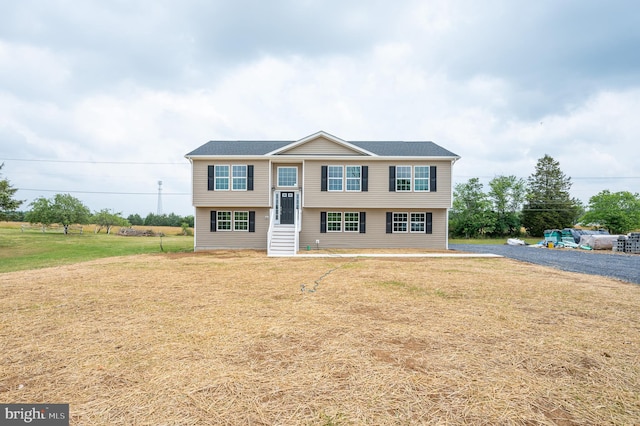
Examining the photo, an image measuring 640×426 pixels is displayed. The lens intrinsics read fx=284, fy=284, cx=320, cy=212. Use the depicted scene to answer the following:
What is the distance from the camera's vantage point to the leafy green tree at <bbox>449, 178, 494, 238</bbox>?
34938 mm

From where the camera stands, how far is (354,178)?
17.6 m

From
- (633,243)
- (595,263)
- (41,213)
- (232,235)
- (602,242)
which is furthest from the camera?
(41,213)

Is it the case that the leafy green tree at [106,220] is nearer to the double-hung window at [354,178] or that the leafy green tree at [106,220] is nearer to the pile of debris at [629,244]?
the double-hung window at [354,178]

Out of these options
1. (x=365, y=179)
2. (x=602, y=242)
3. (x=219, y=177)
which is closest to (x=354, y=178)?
(x=365, y=179)

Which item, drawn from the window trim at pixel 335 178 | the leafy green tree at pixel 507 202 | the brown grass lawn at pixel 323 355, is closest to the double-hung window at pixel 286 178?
the window trim at pixel 335 178

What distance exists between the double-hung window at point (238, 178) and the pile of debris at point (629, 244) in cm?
2521

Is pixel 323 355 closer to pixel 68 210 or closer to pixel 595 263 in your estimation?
pixel 595 263

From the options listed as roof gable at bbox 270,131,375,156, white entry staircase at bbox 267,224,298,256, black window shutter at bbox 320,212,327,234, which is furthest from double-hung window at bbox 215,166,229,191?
black window shutter at bbox 320,212,327,234

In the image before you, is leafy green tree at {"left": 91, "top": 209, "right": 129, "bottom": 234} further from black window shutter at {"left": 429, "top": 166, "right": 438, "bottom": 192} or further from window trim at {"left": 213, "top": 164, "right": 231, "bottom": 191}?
black window shutter at {"left": 429, "top": 166, "right": 438, "bottom": 192}

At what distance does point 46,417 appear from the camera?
2.22 metres

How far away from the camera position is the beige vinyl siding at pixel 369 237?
17.9m

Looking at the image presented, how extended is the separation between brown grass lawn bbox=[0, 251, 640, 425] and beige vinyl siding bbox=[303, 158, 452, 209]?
1110 centimetres

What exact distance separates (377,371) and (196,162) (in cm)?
1719

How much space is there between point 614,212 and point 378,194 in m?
36.3
